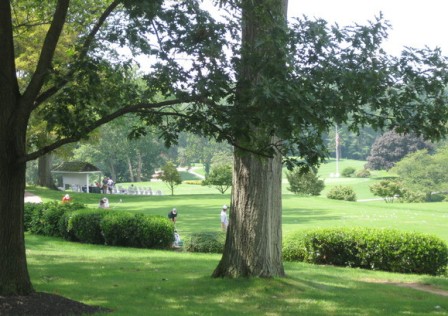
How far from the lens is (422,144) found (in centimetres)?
8319

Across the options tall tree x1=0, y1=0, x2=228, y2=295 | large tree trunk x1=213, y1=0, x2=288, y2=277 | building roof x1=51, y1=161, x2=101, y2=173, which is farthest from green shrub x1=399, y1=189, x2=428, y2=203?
tall tree x1=0, y1=0, x2=228, y2=295

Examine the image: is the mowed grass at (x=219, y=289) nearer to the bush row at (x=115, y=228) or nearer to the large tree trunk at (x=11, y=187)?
the large tree trunk at (x=11, y=187)

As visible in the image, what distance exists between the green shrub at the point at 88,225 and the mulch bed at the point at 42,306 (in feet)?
37.3

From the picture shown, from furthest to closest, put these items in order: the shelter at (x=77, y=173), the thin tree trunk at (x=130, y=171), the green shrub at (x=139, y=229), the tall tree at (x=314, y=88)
A: the thin tree trunk at (x=130, y=171) → the shelter at (x=77, y=173) → the green shrub at (x=139, y=229) → the tall tree at (x=314, y=88)

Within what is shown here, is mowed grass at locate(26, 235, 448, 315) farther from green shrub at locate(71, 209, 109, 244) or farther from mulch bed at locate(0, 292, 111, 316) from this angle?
green shrub at locate(71, 209, 109, 244)

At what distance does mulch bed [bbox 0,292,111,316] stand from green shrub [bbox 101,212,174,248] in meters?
10.7

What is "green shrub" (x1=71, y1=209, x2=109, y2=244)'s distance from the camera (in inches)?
800

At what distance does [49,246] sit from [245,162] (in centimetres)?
1058

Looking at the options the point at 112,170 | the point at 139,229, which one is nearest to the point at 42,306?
the point at 139,229

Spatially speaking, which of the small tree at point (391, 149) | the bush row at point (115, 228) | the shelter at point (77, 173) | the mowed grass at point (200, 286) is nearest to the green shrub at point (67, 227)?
the bush row at point (115, 228)

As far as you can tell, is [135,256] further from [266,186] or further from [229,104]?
[229,104]

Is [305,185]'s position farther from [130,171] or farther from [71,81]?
[71,81]

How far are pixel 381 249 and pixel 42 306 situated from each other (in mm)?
9727

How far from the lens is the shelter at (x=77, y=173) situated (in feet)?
190
